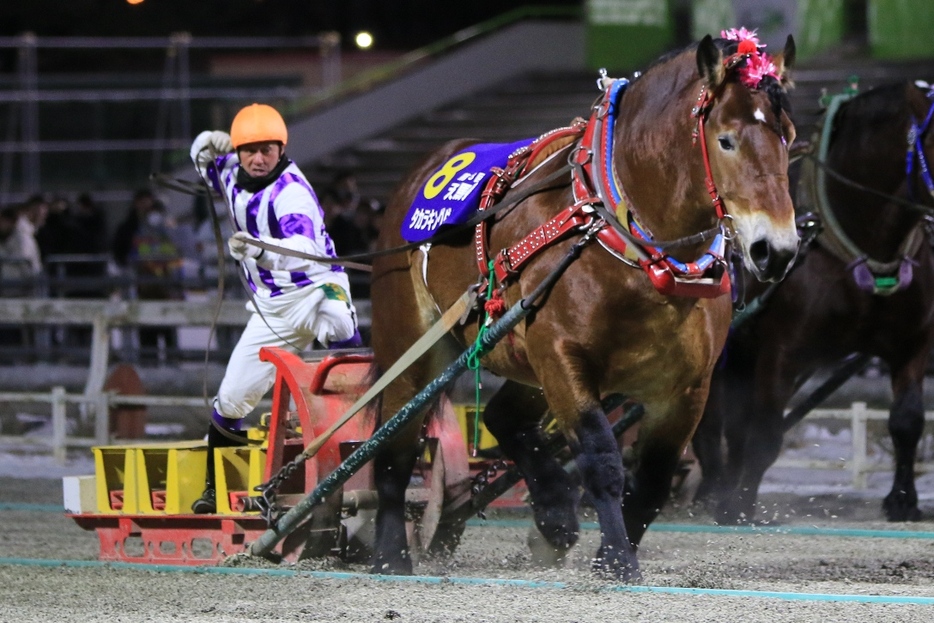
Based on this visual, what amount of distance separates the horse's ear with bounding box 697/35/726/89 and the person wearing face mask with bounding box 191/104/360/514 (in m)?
2.16

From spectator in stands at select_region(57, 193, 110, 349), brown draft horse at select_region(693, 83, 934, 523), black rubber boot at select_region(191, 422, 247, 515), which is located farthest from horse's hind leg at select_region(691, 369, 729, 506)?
spectator in stands at select_region(57, 193, 110, 349)

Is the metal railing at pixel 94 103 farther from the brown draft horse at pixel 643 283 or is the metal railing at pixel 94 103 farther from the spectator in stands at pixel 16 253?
the brown draft horse at pixel 643 283

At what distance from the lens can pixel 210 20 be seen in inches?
978

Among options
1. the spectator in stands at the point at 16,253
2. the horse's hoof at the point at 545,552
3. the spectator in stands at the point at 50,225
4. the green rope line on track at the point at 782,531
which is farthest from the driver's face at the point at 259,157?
the spectator in stands at the point at 50,225

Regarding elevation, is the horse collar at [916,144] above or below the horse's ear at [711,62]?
below

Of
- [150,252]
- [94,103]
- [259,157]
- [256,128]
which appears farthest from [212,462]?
[94,103]

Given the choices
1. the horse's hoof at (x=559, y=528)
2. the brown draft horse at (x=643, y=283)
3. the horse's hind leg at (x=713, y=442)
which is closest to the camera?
the brown draft horse at (x=643, y=283)

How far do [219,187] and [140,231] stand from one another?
308 inches

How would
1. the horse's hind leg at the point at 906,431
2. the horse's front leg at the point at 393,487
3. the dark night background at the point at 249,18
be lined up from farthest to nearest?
the dark night background at the point at 249,18, the horse's hind leg at the point at 906,431, the horse's front leg at the point at 393,487

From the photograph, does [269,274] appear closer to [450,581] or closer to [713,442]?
[450,581]

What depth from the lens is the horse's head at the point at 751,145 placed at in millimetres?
4207

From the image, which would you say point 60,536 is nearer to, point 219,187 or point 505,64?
point 219,187

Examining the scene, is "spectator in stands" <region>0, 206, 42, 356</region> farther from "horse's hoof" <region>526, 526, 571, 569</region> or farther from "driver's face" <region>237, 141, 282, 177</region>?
"horse's hoof" <region>526, 526, 571, 569</region>

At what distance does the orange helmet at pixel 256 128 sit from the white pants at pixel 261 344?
638 mm
